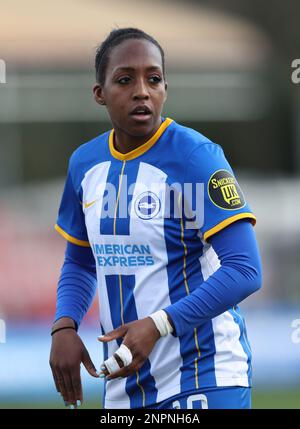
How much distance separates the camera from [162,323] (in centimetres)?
346

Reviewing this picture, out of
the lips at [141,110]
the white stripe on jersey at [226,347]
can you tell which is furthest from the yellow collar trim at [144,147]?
the white stripe on jersey at [226,347]

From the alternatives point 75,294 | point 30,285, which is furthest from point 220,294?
point 30,285

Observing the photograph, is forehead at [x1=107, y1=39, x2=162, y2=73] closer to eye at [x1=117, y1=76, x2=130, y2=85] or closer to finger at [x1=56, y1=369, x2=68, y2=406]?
eye at [x1=117, y1=76, x2=130, y2=85]

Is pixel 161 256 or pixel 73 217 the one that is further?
pixel 73 217

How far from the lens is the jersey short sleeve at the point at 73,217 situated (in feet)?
13.5

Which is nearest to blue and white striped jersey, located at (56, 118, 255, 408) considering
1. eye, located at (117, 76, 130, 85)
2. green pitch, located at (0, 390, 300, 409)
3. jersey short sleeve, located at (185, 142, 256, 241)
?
jersey short sleeve, located at (185, 142, 256, 241)

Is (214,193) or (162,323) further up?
(214,193)

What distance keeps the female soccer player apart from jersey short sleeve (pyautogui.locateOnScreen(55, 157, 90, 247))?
179 mm

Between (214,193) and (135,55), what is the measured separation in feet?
2.04

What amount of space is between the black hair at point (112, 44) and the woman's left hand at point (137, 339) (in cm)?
104

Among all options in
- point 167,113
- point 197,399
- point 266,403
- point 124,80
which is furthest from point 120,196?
point 167,113

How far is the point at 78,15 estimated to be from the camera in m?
14.6

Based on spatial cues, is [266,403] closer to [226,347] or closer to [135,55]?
[226,347]

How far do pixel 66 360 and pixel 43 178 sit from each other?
10575 mm
